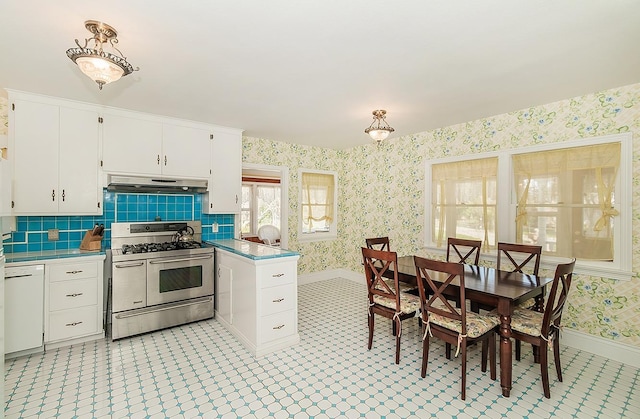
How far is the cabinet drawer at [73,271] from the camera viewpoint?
113 inches

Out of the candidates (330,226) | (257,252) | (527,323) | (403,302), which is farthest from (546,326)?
(330,226)

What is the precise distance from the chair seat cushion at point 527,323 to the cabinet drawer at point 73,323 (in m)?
3.93

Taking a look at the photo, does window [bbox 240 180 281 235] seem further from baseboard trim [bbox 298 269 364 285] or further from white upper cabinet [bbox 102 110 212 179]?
white upper cabinet [bbox 102 110 212 179]

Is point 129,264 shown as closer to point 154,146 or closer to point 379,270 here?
point 154,146

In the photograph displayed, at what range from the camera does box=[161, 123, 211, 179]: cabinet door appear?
364 cm

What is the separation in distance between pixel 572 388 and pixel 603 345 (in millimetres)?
918

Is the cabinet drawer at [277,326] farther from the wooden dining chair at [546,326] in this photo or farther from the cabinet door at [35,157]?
the cabinet door at [35,157]

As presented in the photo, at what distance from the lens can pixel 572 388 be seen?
2312mm

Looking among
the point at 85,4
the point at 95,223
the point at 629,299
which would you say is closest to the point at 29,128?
the point at 95,223

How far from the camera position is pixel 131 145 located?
3.42 metres

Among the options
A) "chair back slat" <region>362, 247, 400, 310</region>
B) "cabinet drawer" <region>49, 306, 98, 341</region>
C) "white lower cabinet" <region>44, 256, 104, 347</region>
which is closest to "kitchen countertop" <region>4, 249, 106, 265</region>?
"white lower cabinet" <region>44, 256, 104, 347</region>

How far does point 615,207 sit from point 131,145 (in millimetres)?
5048

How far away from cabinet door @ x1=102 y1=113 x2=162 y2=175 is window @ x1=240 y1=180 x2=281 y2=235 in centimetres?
367

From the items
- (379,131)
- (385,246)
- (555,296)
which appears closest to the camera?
(555,296)
